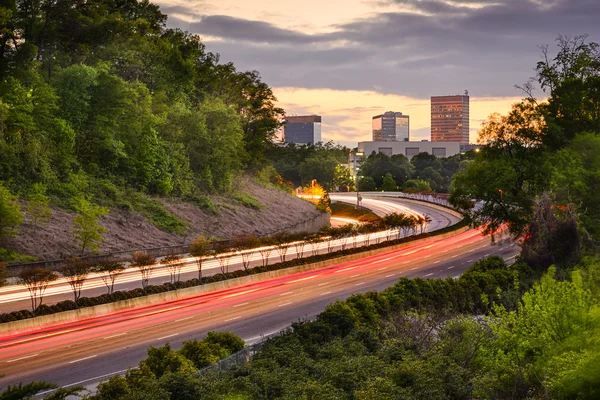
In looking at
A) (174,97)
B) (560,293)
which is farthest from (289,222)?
(560,293)

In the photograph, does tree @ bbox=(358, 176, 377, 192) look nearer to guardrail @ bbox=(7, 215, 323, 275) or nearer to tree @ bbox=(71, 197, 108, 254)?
guardrail @ bbox=(7, 215, 323, 275)

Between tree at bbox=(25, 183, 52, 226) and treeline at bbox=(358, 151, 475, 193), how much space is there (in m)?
117

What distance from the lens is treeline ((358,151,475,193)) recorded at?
16925 centimetres

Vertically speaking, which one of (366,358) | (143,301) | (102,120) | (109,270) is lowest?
(143,301)

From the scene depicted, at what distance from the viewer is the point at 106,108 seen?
67.6 meters

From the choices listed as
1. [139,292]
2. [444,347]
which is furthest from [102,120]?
[444,347]

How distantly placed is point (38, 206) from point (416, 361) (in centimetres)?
4448

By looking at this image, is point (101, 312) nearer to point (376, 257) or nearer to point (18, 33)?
point (376, 257)

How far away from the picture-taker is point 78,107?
214 feet

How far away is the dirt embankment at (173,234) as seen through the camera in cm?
5212

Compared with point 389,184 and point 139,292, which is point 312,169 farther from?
point 139,292

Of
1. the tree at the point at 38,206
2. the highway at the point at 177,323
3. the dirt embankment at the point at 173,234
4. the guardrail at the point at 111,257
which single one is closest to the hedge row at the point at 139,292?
the highway at the point at 177,323

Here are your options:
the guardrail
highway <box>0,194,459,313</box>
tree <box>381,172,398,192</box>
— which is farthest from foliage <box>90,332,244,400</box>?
tree <box>381,172,398,192</box>

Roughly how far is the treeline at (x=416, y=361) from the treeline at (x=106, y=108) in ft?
134
